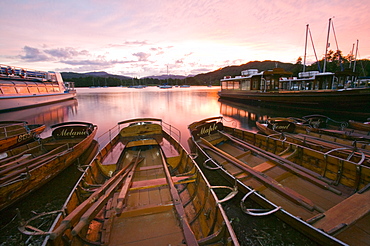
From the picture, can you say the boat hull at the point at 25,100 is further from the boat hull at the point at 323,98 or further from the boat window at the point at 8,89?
the boat hull at the point at 323,98

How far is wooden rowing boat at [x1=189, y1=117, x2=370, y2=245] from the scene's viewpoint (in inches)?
181

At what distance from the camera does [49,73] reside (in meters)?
52.2

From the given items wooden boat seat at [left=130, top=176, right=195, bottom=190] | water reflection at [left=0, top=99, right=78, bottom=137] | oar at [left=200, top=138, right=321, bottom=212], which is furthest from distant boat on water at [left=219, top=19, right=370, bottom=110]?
water reflection at [left=0, top=99, right=78, bottom=137]

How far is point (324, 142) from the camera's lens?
1035cm

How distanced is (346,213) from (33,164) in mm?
11834

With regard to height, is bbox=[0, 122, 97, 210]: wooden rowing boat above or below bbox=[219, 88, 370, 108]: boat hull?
below

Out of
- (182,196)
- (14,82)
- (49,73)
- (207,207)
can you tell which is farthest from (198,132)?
(49,73)

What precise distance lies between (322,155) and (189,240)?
23.2ft

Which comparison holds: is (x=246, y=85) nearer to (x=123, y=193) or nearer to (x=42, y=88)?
(x=123, y=193)

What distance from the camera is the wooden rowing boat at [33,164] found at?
671 cm

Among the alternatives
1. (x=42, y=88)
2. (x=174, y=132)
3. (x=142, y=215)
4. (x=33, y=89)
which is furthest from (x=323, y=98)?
(x=42, y=88)

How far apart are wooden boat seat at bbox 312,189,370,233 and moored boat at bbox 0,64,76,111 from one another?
149 ft

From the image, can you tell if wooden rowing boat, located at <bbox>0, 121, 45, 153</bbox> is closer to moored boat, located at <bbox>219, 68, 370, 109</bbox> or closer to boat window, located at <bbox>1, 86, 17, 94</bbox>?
boat window, located at <bbox>1, 86, 17, 94</bbox>

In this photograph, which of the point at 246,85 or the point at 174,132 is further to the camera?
the point at 246,85
